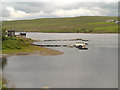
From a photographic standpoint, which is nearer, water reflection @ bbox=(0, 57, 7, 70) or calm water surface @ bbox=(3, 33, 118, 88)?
calm water surface @ bbox=(3, 33, 118, 88)

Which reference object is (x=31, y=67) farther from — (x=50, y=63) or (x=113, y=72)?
(x=113, y=72)

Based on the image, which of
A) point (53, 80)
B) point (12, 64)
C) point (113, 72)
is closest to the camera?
point (53, 80)

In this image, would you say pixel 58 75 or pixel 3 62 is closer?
pixel 58 75

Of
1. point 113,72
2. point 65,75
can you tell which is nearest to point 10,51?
point 65,75

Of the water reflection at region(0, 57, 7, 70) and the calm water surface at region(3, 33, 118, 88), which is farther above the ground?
the water reflection at region(0, 57, 7, 70)

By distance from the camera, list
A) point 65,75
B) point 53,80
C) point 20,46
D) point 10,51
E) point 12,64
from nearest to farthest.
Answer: point 53,80 → point 65,75 → point 12,64 → point 10,51 → point 20,46

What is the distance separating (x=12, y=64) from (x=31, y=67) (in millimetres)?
8053

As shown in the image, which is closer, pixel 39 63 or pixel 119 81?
pixel 119 81

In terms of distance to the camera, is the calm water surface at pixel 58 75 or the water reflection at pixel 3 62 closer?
the calm water surface at pixel 58 75

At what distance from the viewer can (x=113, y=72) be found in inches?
1857

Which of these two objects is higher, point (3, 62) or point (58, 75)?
point (3, 62)

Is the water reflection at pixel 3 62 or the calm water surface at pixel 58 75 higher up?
the water reflection at pixel 3 62

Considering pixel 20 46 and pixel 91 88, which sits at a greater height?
pixel 20 46

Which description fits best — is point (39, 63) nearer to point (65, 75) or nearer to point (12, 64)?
point (12, 64)
